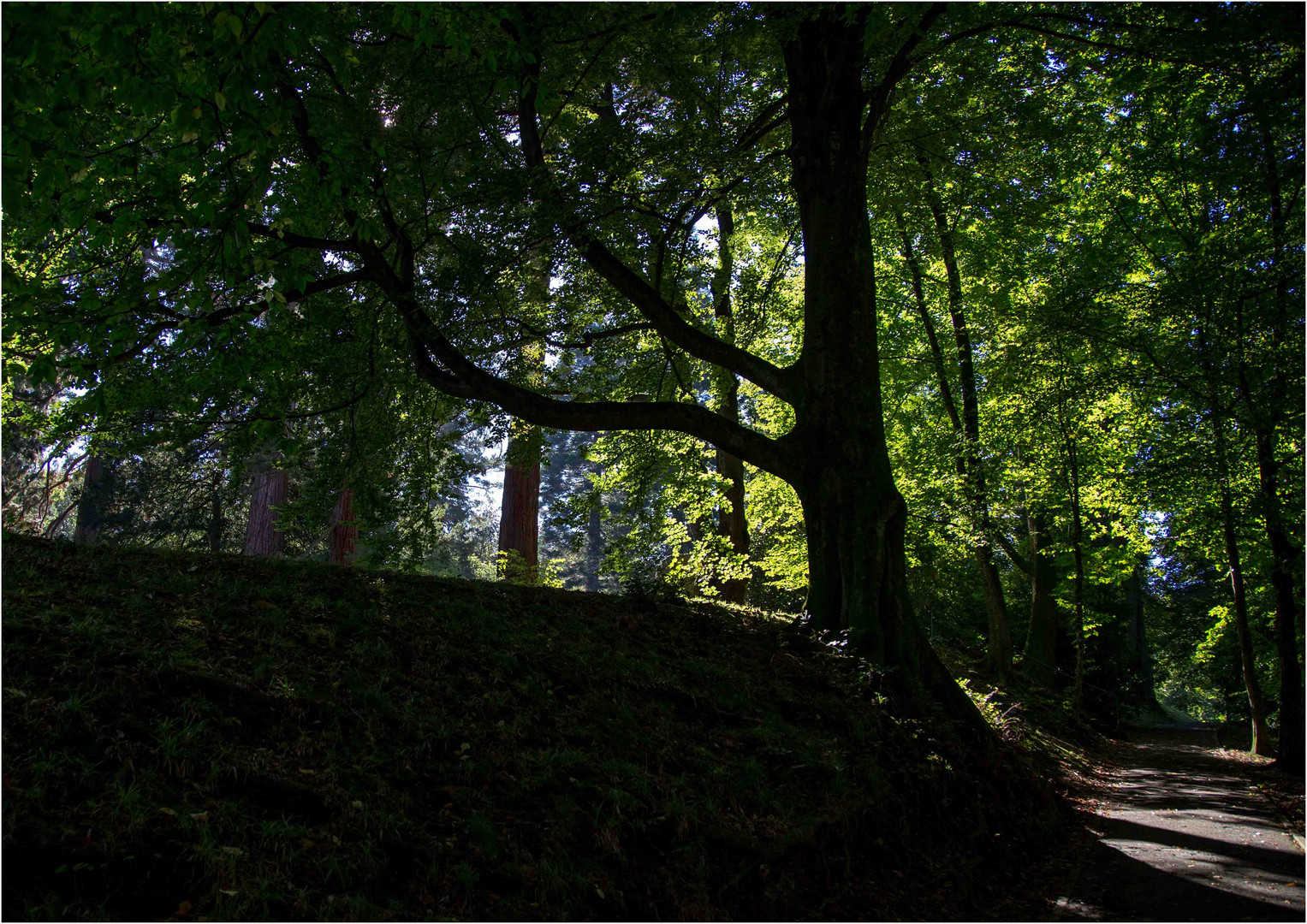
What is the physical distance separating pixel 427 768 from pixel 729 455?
32.4 ft

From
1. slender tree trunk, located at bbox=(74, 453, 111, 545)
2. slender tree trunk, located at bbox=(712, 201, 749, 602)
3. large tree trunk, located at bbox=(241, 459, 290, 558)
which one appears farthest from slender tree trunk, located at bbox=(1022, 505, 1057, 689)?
slender tree trunk, located at bbox=(74, 453, 111, 545)

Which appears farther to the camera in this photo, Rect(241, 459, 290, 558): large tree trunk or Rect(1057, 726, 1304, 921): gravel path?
Rect(241, 459, 290, 558): large tree trunk

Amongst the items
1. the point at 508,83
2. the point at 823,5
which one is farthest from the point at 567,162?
the point at 823,5

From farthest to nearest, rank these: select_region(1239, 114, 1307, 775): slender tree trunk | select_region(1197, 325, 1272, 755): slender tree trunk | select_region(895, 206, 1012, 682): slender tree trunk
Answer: select_region(895, 206, 1012, 682): slender tree trunk
select_region(1197, 325, 1272, 755): slender tree trunk
select_region(1239, 114, 1307, 775): slender tree trunk

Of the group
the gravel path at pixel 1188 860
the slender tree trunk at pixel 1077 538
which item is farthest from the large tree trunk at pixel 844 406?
the slender tree trunk at pixel 1077 538

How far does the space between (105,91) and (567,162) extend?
12.6ft

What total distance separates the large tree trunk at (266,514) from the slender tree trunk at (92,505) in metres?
5.10

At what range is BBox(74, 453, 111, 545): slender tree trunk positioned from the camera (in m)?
18.7

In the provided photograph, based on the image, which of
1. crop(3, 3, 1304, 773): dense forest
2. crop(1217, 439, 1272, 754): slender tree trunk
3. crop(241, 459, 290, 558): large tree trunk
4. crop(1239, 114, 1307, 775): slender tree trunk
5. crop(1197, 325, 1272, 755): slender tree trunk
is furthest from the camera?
crop(241, 459, 290, 558): large tree trunk

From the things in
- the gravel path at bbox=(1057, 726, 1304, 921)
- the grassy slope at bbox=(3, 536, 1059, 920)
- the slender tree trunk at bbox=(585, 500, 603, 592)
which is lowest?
the gravel path at bbox=(1057, 726, 1304, 921)

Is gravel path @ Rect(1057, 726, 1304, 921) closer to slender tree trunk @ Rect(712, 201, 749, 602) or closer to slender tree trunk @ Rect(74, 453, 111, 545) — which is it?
slender tree trunk @ Rect(712, 201, 749, 602)

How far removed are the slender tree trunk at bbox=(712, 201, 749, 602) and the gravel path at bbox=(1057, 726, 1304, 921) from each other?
639 cm

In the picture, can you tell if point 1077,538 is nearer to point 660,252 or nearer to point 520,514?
point 660,252

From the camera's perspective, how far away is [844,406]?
8312 millimetres
